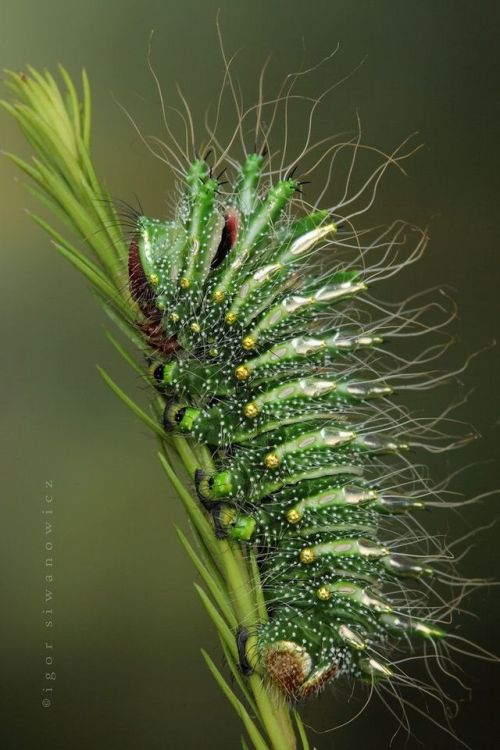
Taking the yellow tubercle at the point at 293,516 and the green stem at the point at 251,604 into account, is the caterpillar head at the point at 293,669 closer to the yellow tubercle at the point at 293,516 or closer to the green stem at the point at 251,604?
the green stem at the point at 251,604

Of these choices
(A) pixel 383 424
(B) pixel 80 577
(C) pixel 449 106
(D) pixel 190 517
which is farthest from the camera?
(C) pixel 449 106

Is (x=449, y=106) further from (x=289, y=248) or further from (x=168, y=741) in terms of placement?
(x=168, y=741)

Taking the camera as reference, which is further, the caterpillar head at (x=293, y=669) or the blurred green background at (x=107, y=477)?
the blurred green background at (x=107, y=477)

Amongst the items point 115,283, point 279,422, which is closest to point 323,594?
point 279,422

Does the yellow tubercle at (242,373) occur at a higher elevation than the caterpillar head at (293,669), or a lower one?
higher

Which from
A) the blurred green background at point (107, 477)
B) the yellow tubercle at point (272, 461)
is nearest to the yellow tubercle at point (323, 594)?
the yellow tubercle at point (272, 461)

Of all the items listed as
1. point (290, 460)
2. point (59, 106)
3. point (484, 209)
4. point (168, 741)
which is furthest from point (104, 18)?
point (168, 741)

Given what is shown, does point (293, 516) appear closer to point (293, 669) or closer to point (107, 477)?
point (293, 669)

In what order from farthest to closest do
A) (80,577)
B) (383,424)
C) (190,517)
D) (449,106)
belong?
(449,106) → (80,577) → (383,424) → (190,517)
